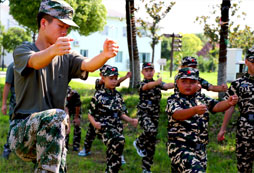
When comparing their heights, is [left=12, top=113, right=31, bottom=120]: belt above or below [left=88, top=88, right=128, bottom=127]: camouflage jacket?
above

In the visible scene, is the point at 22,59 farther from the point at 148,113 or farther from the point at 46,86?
the point at 148,113

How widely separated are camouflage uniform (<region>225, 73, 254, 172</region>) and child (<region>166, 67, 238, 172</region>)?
0.91 meters

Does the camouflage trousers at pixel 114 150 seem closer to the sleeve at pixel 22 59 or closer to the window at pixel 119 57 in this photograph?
the sleeve at pixel 22 59

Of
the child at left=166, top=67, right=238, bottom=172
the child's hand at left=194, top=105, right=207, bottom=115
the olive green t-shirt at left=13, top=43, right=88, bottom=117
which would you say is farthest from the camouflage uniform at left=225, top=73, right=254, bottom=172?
the olive green t-shirt at left=13, top=43, right=88, bottom=117

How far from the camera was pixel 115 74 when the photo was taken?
6215 mm

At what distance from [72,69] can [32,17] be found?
1357 centimetres

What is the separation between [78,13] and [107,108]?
43.0ft

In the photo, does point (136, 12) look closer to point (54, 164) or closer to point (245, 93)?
point (245, 93)

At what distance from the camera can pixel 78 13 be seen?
18.3 metres

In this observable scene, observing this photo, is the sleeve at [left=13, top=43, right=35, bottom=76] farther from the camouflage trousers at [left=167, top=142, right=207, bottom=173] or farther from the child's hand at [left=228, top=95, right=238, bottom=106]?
the child's hand at [left=228, top=95, right=238, bottom=106]

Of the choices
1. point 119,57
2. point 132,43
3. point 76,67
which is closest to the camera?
point 76,67

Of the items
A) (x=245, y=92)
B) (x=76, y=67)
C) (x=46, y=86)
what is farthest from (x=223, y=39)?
(x=46, y=86)

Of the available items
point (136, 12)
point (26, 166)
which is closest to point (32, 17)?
point (136, 12)

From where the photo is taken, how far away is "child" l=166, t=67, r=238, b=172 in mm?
4473
